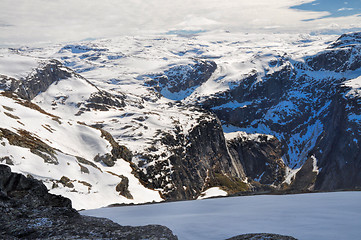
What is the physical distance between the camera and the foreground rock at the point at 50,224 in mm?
10930

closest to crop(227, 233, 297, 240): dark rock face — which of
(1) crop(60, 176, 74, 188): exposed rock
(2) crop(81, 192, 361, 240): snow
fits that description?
(2) crop(81, 192, 361, 240): snow

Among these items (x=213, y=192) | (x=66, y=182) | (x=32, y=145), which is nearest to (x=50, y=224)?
(x=66, y=182)

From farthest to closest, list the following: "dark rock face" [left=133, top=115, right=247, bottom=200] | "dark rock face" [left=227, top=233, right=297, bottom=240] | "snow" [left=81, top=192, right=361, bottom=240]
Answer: "dark rock face" [left=133, top=115, right=247, bottom=200] → "snow" [left=81, top=192, right=361, bottom=240] → "dark rock face" [left=227, top=233, right=297, bottom=240]

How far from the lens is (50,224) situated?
12.0 metres

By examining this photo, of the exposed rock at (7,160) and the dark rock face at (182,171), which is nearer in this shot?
the exposed rock at (7,160)

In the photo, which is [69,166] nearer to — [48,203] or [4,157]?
[4,157]

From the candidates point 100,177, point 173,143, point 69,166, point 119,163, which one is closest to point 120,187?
point 100,177

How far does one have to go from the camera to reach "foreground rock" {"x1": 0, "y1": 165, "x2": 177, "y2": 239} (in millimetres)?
10930

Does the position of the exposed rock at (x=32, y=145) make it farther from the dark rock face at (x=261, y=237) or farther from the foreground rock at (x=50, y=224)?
the dark rock face at (x=261, y=237)

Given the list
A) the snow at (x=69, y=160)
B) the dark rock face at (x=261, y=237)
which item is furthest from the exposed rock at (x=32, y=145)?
the dark rock face at (x=261, y=237)

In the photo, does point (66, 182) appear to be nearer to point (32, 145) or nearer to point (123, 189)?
point (32, 145)

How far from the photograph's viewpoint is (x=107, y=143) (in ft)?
324

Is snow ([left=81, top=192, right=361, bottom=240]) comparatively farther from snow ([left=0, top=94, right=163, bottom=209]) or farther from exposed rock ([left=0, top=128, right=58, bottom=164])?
exposed rock ([left=0, top=128, right=58, bottom=164])

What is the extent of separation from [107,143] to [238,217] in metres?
89.7
